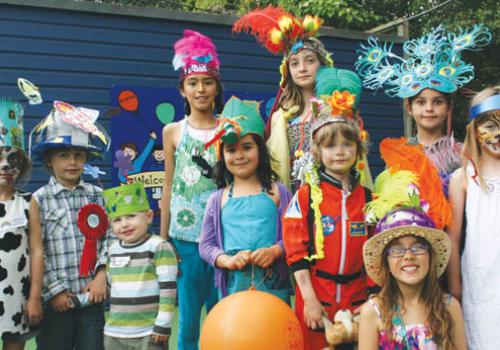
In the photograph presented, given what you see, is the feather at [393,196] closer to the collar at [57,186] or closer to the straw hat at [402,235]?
the straw hat at [402,235]

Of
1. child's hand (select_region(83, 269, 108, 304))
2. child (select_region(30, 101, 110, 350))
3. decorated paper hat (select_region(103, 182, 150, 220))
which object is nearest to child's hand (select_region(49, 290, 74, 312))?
child (select_region(30, 101, 110, 350))

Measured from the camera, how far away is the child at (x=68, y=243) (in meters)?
3.43

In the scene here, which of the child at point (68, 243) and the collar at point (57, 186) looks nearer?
the child at point (68, 243)

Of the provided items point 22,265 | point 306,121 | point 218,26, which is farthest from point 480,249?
point 218,26

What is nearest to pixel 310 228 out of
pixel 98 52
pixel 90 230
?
pixel 90 230

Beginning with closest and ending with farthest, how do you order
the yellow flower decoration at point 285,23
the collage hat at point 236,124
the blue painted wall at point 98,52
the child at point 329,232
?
the child at point 329,232 < the collage hat at point 236,124 < the yellow flower decoration at point 285,23 < the blue painted wall at point 98,52

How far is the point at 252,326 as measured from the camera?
2.76 m

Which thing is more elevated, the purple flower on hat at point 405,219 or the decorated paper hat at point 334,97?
the decorated paper hat at point 334,97

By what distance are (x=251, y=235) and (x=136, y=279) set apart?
730 mm

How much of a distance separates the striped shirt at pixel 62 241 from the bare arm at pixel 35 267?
0.07 metres

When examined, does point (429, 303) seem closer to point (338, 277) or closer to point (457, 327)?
point (457, 327)

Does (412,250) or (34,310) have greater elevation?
(412,250)

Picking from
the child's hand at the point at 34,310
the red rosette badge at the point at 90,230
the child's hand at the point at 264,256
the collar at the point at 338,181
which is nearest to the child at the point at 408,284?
the collar at the point at 338,181

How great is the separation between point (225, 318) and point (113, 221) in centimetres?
97
